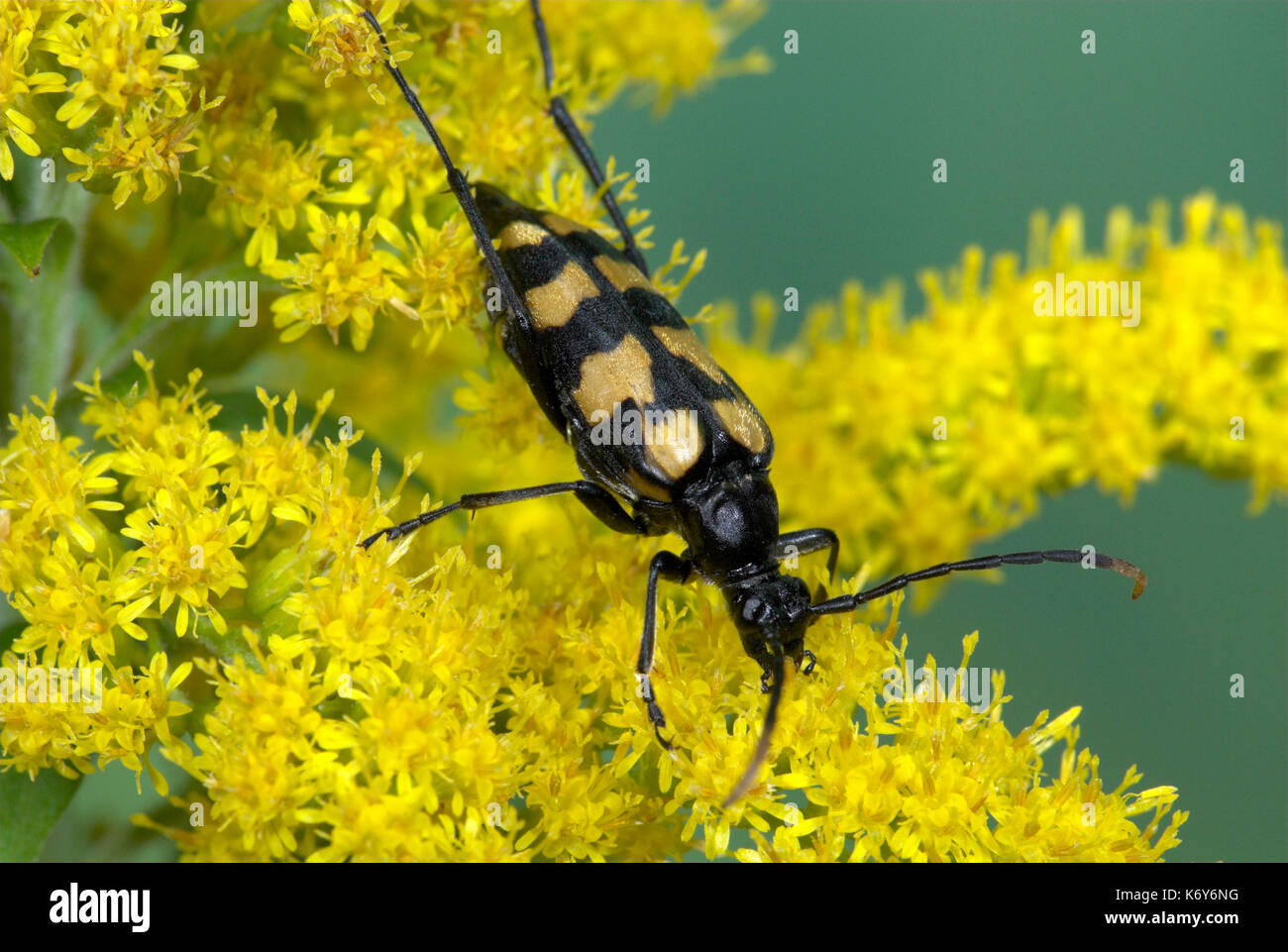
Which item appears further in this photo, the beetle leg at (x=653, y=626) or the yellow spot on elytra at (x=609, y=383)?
the yellow spot on elytra at (x=609, y=383)

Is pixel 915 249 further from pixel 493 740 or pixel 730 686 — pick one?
pixel 493 740

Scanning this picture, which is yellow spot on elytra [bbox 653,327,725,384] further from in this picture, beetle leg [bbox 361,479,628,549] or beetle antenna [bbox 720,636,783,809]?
beetle antenna [bbox 720,636,783,809]

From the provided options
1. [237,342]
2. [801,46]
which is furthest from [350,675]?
[801,46]
